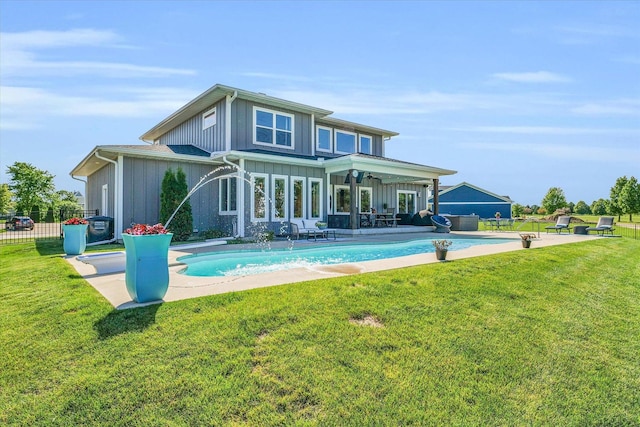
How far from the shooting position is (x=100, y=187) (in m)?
15.9

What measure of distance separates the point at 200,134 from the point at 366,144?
355 inches

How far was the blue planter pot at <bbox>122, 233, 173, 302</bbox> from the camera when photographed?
13.1 feet

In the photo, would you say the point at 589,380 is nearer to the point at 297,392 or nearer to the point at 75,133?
the point at 297,392

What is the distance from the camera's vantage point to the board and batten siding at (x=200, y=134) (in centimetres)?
1416

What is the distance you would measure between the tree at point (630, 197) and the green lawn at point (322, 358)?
48.2 meters

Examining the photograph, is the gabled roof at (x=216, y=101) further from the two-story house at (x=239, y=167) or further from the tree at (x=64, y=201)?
the tree at (x=64, y=201)

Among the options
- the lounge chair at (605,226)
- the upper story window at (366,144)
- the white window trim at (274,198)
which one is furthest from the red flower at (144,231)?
the lounge chair at (605,226)

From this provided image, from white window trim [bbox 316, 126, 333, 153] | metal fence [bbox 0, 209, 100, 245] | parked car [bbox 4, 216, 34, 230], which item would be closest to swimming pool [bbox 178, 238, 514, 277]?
white window trim [bbox 316, 126, 333, 153]

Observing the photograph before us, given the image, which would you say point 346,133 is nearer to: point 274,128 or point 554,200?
point 274,128

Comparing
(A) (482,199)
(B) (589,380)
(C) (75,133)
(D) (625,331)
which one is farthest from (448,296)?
(A) (482,199)

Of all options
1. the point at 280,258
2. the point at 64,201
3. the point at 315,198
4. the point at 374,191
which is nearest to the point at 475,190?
the point at 374,191

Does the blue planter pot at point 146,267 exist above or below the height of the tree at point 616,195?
below

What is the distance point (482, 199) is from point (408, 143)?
20199 millimetres

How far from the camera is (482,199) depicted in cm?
3847
